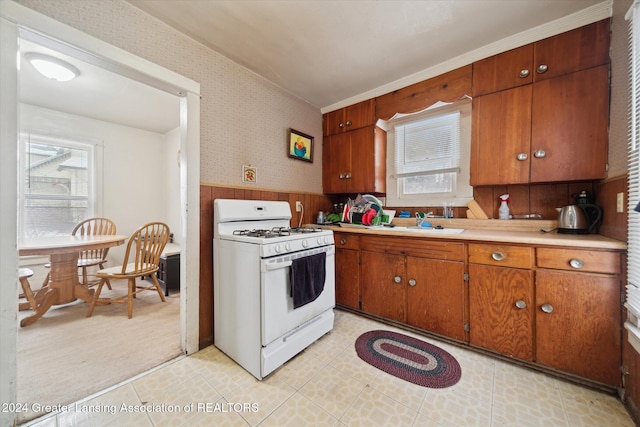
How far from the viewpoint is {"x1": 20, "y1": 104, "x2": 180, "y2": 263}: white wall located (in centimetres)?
333

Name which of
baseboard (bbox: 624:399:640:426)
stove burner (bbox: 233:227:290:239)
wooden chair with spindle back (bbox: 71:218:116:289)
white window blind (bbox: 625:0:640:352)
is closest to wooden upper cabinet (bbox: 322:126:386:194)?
stove burner (bbox: 233:227:290:239)

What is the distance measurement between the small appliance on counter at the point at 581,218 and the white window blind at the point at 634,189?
0.38 meters

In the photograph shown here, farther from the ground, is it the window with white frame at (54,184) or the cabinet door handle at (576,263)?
the window with white frame at (54,184)

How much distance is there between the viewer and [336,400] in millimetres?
1311

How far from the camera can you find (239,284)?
5.29 ft

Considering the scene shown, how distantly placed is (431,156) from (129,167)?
4810 mm

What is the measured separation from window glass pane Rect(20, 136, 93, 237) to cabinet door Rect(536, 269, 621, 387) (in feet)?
18.3

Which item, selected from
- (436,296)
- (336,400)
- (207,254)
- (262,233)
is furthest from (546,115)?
(207,254)

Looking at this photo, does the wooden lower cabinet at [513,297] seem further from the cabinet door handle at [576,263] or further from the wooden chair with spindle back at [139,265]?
the wooden chair with spindle back at [139,265]

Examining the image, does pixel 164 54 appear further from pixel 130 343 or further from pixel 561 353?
pixel 561 353

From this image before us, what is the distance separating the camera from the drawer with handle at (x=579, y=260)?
1282 mm

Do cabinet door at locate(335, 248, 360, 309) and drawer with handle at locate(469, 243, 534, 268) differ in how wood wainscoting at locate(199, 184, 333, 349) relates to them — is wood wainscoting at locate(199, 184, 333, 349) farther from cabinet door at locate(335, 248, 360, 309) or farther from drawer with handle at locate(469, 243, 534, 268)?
drawer with handle at locate(469, 243, 534, 268)

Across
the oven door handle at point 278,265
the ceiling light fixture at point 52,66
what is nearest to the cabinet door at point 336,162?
the oven door handle at point 278,265

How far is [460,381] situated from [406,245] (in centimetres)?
97
